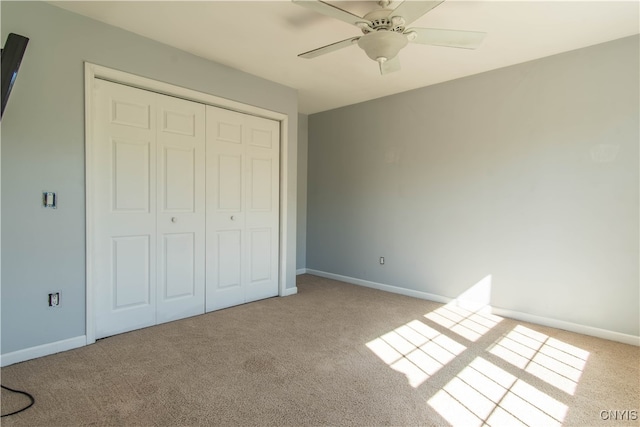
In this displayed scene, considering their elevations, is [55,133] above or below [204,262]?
above

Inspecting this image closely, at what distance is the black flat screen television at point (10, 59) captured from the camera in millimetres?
1861

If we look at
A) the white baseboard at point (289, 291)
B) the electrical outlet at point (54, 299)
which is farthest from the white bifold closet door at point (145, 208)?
the white baseboard at point (289, 291)

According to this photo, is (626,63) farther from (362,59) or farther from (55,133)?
(55,133)

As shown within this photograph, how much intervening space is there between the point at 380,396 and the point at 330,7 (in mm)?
2252

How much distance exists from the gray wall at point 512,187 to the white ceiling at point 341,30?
33 centimetres

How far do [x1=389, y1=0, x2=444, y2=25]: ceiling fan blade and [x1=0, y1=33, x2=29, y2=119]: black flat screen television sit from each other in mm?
2099

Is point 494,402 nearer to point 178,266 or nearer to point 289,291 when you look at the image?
point 289,291

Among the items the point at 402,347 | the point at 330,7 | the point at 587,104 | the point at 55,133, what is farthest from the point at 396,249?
the point at 55,133

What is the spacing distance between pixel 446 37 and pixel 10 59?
8.49 ft

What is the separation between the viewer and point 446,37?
7.13ft

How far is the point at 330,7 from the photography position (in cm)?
186

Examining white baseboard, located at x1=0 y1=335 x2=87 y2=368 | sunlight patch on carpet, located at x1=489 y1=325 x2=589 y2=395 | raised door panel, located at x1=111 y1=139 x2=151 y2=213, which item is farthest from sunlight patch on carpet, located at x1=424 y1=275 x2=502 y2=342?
white baseboard, located at x1=0 y1=335 x2=87 y2=368

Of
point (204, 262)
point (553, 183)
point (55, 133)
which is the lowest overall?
point (204, 262)

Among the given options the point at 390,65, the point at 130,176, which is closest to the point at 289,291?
the point at 130,176
